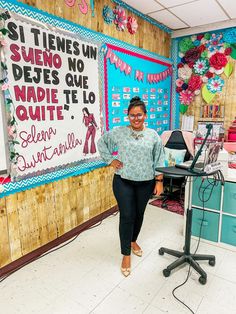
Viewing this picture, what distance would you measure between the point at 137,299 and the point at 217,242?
3.58 feet

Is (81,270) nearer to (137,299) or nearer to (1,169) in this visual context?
(137,299)

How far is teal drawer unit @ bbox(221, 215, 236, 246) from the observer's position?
2326mm

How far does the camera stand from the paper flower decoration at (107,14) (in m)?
2.82

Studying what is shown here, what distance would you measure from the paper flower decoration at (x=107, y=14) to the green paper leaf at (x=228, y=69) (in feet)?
6.70

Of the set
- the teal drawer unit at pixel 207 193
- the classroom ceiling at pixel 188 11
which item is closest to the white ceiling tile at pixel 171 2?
the classroom ceiling at pixel 188 11

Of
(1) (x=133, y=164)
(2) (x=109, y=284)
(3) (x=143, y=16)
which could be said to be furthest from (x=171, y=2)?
(2) (x=109, y=284)

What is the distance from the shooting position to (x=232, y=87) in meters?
3.93

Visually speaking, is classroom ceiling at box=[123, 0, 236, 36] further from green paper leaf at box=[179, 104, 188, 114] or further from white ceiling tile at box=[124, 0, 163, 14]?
green paper leaf at box=[179, 104, 188, 114]

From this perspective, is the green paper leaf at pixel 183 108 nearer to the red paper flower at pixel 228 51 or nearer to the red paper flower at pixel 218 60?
the red paper flower at pixel 218 60

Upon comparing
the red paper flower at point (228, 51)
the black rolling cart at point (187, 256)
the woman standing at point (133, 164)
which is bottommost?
the black rolling cart at point (187, 256)

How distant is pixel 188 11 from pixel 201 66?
975 millimetres

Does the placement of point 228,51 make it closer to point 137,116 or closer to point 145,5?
point 145,5

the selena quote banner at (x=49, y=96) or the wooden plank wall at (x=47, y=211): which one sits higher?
the selena quote banner at (x=49, y=96)

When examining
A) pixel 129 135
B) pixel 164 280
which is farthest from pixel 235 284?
pixel 129 135
